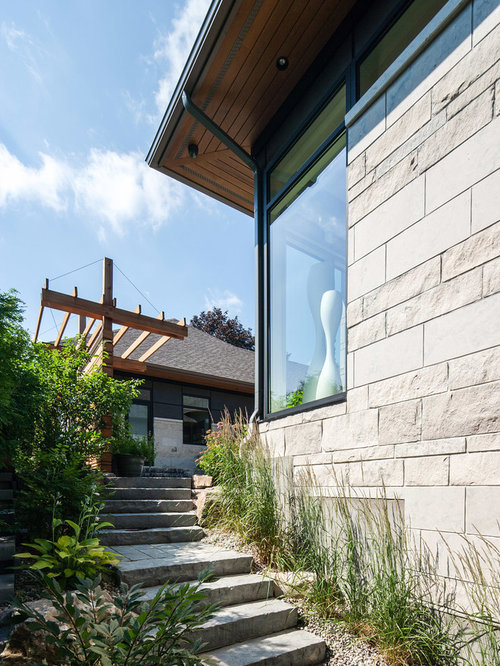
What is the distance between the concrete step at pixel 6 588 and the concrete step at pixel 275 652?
46.9 inches

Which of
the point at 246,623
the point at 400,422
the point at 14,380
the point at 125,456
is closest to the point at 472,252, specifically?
the point at 400,422

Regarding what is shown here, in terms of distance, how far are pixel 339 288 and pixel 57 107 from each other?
5.88m

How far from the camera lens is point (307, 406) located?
3715 mm

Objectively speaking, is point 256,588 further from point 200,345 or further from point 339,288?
point 200,345

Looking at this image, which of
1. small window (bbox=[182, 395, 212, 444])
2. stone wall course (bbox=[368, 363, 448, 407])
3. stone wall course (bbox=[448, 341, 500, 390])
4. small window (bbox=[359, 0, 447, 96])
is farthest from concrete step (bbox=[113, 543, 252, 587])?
A: small window (bbox=[182, 395, 212, 444])

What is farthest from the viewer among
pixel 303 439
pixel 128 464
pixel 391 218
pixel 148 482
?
pixel 128 464

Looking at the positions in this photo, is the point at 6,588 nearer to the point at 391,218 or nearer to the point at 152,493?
the point at 152,493

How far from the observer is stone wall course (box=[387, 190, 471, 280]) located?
2.50 meters

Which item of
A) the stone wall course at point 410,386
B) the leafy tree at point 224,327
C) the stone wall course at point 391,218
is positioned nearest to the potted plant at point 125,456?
the stone wall course at point 410,386

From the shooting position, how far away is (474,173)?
8.05 feet

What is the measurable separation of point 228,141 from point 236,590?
13.2 ft

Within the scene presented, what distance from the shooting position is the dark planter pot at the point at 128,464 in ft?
21.7

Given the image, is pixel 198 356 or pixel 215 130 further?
pixel 198 356

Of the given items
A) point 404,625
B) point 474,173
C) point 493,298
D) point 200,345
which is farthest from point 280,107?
point 200,345
